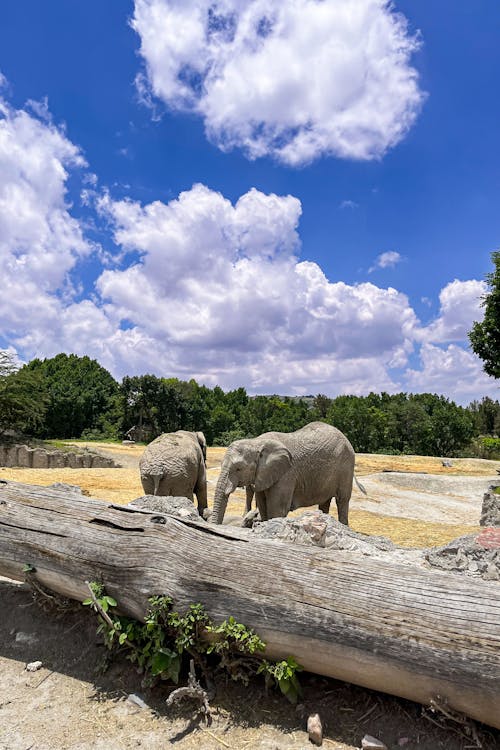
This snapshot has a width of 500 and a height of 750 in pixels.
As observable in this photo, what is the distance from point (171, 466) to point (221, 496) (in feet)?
5.08

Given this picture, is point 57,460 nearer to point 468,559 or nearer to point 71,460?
point 71,460

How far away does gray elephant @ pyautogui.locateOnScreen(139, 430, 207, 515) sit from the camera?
329 inches

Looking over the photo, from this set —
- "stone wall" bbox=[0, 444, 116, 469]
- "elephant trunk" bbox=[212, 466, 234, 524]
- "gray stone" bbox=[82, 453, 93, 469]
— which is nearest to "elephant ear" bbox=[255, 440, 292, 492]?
"elephant trunk" bbox=[212, 466, 234, 524]

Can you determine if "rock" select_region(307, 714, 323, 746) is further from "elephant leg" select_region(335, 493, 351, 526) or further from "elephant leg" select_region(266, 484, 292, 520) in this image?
"elephant leg" select_region(335, 493, 351, 526)

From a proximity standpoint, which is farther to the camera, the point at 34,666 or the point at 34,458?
the point at 34,458

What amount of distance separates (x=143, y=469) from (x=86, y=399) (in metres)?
43.8

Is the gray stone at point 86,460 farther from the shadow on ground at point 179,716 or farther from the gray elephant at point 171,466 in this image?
the shadow on ground at point 179,716

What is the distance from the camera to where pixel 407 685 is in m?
2.88

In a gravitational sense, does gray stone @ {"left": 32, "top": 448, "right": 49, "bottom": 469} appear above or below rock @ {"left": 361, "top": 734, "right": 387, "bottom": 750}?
above

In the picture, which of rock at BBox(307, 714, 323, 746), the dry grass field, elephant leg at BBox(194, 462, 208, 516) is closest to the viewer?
rock at BBox(307, 714, 323, 746)

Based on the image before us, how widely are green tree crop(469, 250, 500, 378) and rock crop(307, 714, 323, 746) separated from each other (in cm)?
2256

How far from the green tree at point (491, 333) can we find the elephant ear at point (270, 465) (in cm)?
1839

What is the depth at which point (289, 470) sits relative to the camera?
7.95m

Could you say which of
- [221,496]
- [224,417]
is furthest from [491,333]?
[224,417]
